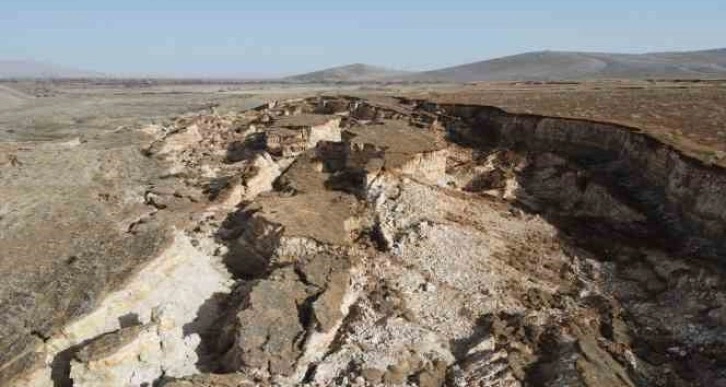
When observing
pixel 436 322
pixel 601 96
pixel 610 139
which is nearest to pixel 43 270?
pixel 436 322

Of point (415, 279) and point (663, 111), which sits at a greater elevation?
point (663, 111)

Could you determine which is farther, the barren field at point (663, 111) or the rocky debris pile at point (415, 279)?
the barren field at point (663, 111)

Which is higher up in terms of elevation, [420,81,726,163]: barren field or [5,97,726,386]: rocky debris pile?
[420,81,726,163]: barren field

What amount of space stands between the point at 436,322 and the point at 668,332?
6.51 m

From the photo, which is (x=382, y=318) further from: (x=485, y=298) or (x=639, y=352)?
(x=639, y=352)

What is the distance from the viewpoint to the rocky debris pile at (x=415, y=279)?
1655 cm

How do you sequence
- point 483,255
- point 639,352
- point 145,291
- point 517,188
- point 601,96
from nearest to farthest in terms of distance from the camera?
1. point 639,352
2. point 145,291
3. point 483,255
4. point 517,188
5. point 601,96

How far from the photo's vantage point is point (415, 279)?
20422 millimetres

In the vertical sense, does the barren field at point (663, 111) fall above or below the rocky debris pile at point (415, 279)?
above

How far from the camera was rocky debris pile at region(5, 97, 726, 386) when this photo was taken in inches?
651

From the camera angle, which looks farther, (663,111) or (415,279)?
(663,111)

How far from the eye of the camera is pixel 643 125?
93.6 feet

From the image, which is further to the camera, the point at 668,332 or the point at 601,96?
the point at 601,96

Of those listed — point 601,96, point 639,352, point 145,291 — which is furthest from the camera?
point 601,96
